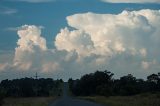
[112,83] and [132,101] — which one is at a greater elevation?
[112,83]

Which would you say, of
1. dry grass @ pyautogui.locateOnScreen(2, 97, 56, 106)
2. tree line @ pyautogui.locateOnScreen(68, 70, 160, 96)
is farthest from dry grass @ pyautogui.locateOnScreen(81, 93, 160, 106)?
tree line @ pyautogui.locateOnScreen(68, 70, 160, 96)

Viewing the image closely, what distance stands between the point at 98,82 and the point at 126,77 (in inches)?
364

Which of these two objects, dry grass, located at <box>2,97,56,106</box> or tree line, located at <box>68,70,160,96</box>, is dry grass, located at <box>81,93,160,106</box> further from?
tree line, located at <box>68,70,160,96</box>

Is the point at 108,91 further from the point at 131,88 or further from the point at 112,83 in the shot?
the point at 112,83

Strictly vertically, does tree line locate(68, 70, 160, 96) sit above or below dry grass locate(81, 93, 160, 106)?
above

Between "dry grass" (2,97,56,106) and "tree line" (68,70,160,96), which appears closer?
"dry grass" (2,97,56,106)

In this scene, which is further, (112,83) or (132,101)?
(112,83)

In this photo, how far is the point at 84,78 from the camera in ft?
488

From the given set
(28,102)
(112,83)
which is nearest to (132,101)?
(28,102)

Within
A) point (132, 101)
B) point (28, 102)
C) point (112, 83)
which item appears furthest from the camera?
point (112, 83)

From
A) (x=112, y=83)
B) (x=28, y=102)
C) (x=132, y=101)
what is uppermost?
(x=112, y=83)

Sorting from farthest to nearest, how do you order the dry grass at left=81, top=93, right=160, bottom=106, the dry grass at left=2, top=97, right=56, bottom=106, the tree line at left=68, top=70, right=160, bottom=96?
the tree line at left=68, top=70, right=160, bottom=96, the dry grass at left=2, top=97, right=56, bottom=106, the dry grass at left=81, top=93, right=160, bottom=106

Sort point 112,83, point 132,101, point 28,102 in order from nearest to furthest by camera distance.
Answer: point 132,101, point 28,102, point 112,83

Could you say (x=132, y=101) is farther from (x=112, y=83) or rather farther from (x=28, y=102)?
(x=112, y=83)
